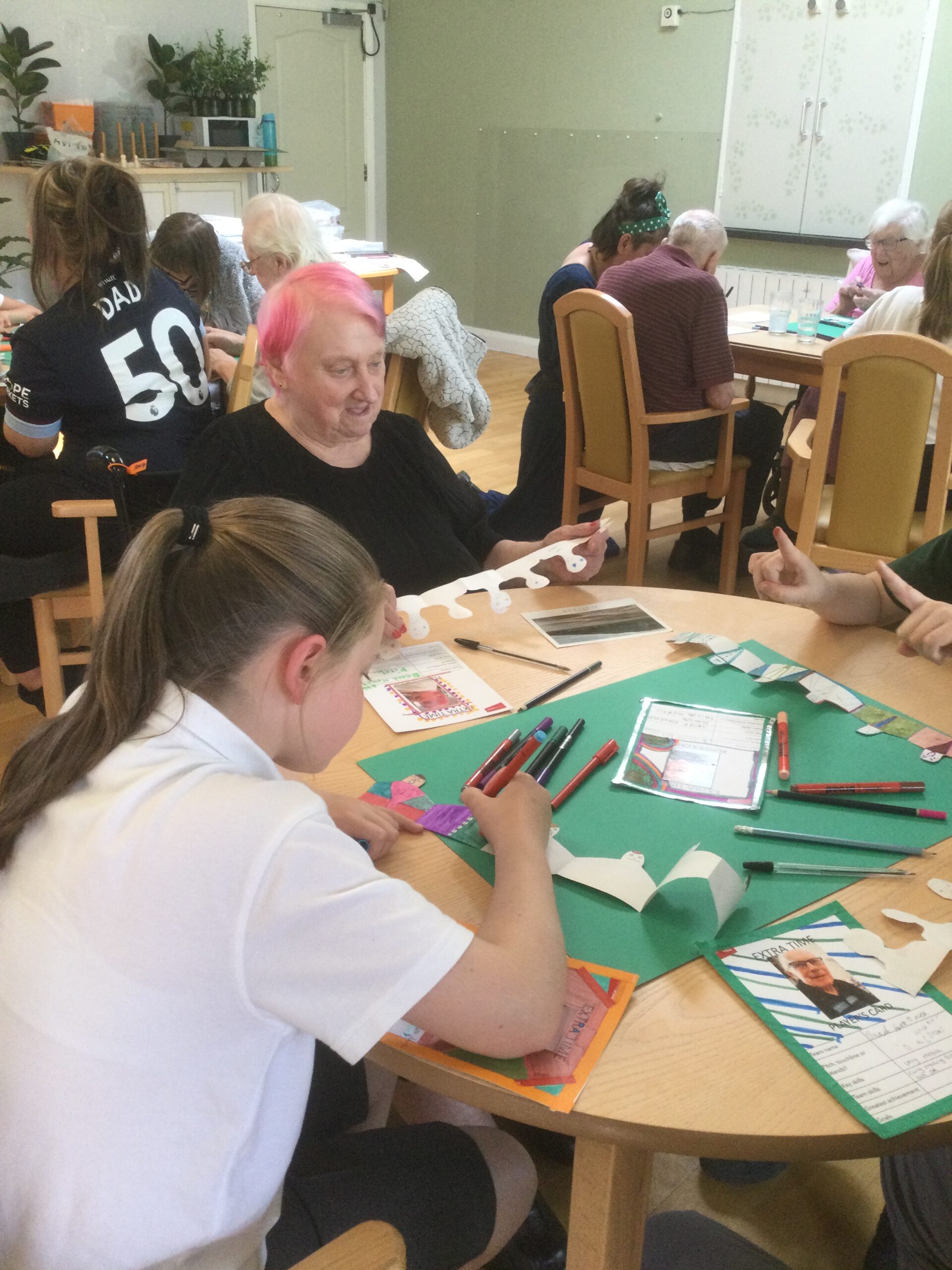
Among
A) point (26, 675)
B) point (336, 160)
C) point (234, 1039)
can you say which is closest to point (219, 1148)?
point (234, 1039)

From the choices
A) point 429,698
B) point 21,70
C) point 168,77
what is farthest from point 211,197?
point 429,698

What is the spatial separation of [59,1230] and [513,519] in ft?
10.3

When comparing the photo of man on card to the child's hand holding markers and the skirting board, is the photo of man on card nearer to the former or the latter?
the child's hand holding markers

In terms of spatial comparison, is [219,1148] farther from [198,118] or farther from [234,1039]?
[198,118]

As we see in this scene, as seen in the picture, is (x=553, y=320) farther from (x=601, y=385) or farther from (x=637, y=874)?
(x=637, y=874)

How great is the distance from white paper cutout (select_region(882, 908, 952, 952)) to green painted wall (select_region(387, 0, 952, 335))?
196 inches

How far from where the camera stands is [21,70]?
548 centimetres

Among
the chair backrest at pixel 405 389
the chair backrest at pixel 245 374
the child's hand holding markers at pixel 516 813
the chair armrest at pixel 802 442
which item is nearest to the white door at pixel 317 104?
the chair backrest at pixel 405 389

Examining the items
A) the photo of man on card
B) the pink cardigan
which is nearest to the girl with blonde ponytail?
the photo of man on card

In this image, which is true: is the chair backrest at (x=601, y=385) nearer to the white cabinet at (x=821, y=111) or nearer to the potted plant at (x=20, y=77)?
the white cabinet at (x=821, y=111)

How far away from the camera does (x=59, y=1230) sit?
2.37 ft

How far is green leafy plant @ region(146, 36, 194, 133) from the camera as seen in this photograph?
5812 millimetres

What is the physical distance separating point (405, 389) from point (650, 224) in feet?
4.19

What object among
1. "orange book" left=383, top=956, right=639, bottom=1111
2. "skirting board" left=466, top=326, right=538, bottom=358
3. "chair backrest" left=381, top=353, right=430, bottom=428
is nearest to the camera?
"orange book" left=383, top=956, right=639, bottom=1111
